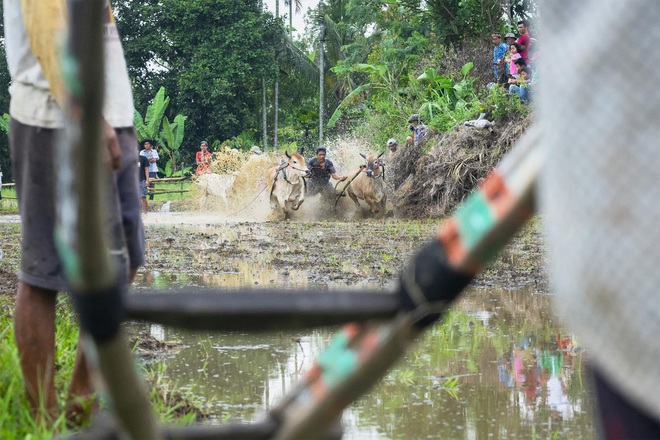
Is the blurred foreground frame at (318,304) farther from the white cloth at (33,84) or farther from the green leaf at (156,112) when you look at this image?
the green leaf at (156,112)

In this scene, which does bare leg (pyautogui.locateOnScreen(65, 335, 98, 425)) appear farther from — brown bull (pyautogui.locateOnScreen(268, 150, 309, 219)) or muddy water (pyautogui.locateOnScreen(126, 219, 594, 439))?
brown bull (pyautogui.locateOnScreen(268, 150, 309, 219))

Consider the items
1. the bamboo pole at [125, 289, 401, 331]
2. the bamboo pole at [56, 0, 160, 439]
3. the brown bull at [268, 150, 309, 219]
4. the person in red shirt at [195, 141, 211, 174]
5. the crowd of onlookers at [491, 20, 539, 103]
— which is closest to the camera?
the bamboo pole at [56, 0, 160, 439]

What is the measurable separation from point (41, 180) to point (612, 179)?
1.99m

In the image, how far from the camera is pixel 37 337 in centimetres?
266

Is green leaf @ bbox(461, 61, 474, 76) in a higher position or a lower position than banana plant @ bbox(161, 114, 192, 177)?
higher

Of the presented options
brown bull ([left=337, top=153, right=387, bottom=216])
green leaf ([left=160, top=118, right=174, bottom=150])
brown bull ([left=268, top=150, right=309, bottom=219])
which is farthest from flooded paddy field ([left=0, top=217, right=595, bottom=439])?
green leaf ([left=160, top=118, right=174, bottom=150])

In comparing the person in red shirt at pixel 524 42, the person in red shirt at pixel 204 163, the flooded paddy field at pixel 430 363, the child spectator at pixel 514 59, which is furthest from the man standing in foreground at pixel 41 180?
the person in red shirt at pixel 204 163

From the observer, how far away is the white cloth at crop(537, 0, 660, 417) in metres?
0.84

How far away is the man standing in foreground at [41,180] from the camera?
8.42 feet

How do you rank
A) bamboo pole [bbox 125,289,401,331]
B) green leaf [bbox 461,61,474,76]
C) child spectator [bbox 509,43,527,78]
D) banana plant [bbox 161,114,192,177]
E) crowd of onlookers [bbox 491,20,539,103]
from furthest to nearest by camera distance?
banana plant [bbox 161,114,192,177] → green leaf [bbox 461,61,474,76] → child spectator [bbox 509,43,527,78] → crowd of onlookers [bbox 491,20,539,103] → bamboo pole [bbox 125,289,401,331]

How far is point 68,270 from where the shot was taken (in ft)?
2.99

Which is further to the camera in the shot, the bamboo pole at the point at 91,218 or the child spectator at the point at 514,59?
the child spectator at the point at 514,59

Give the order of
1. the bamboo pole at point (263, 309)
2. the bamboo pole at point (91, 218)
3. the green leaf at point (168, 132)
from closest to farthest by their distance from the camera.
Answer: the bamboo pole at point (91, 218) < the bamboo pole at point (263, 309) < the green leaf at point (168, 132)

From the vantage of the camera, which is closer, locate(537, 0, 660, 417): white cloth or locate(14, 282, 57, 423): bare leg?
locate(537, 0, 660, 417): white cloth
